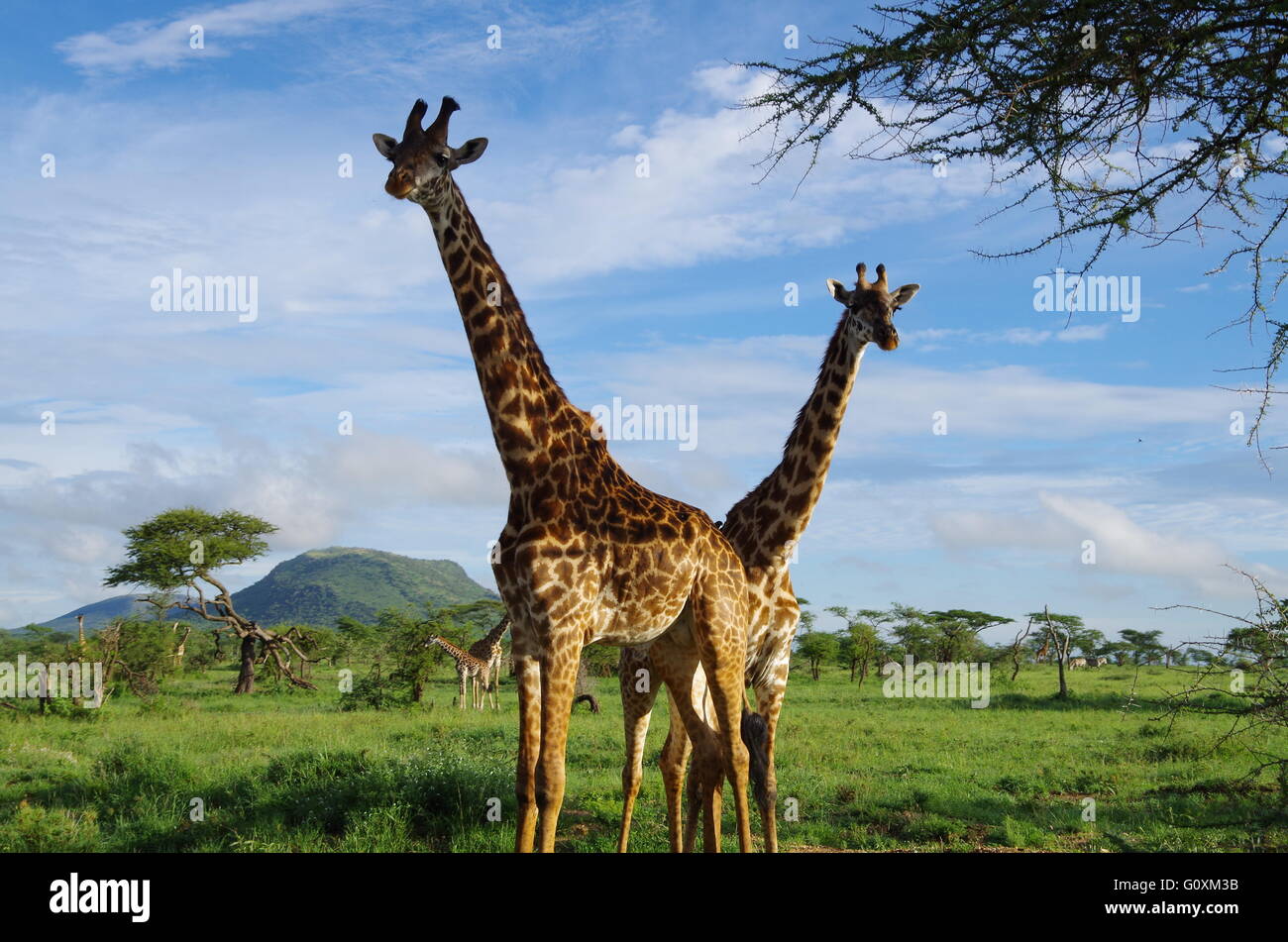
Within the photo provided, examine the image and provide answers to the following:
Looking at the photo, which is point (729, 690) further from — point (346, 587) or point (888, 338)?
point (346, 587)

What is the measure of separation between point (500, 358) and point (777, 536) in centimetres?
284

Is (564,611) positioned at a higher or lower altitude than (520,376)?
lower

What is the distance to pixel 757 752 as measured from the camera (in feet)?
22.0

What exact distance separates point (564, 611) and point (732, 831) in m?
5.10

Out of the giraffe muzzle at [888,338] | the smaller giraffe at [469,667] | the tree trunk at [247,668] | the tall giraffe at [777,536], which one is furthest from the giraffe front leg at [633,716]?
the tree trunk at [247,668]

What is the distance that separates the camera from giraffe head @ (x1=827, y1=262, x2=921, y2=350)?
7496mm

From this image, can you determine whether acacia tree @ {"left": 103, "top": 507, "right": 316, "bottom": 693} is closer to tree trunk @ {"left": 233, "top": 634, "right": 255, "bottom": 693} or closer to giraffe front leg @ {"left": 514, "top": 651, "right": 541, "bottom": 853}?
tree trunk @ {"left": 233, "top": 634, "right": 255, "bottom": 693}

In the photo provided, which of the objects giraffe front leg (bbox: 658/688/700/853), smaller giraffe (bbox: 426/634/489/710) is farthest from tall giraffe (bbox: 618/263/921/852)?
smaller giraffe (bbox: 426/634/489/710)

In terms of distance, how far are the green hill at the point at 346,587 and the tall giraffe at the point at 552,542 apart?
126037 millimetres

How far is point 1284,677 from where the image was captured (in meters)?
10.3

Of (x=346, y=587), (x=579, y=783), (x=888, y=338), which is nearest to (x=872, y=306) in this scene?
(x=888, y=338)

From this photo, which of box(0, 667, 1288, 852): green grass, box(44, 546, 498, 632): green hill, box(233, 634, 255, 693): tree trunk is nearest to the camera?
box(0, 667, 1288, 852): green grass

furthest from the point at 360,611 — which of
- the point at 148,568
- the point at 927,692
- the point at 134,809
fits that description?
the point at 134,809
